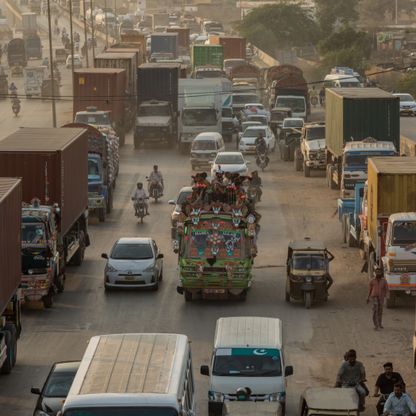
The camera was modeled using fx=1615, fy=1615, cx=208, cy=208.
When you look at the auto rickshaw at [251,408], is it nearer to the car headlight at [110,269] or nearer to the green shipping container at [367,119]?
the car headlight at [110,269]

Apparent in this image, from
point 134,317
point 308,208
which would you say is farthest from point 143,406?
point 308,208

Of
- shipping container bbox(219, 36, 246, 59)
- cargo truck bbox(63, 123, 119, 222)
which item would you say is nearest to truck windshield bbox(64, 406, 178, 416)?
cargo truck bbox(63, 123, 119, 222)

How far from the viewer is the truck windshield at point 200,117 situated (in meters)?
72.4

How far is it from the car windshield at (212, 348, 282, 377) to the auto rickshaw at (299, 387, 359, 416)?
1.38m

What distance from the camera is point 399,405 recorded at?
2445cm

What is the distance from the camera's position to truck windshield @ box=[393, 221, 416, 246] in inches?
1416

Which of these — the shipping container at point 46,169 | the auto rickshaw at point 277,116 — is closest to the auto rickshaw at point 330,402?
the shipping container at point 46,169

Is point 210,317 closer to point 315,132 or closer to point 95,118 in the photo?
point 315,132

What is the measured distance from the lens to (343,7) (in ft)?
552

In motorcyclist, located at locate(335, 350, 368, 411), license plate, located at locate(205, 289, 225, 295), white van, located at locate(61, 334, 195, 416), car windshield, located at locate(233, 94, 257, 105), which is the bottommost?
car windshield, located at locate(233, 94, 257, 105)

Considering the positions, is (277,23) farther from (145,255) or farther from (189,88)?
(145,255)

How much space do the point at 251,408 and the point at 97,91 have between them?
55189 mm

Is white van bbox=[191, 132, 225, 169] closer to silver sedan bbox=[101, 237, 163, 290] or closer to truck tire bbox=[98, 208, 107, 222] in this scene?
truck tire bbox=[98, 208, 107, 222]

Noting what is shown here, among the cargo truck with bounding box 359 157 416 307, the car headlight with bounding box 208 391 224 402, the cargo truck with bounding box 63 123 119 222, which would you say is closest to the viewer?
the car headlight with bounding box 208 391 224 402
